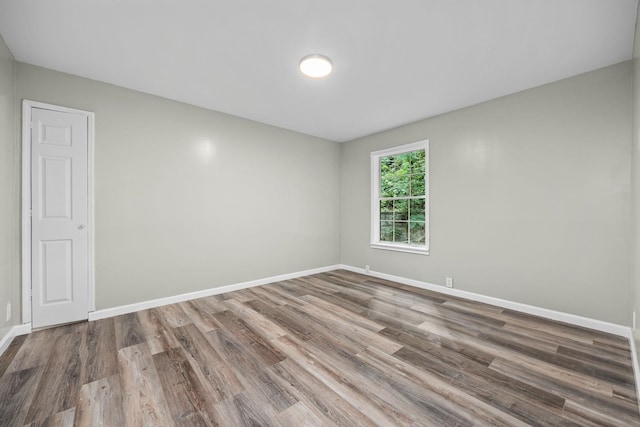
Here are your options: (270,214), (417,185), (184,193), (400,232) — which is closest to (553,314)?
(400,232)

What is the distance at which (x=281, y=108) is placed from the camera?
366 centimetres

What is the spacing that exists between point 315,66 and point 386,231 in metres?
3.08

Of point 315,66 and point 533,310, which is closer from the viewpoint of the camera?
point 315,66

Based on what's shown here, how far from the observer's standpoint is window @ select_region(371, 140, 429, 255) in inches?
163

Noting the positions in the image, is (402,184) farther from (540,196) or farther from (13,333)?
(13,333)

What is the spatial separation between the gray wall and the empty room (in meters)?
0.03

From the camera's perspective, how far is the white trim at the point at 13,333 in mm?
2197

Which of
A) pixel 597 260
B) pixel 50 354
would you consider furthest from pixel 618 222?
pixel 50 354

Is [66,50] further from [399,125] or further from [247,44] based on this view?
[399,125]

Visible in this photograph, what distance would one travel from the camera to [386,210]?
15.5 feet

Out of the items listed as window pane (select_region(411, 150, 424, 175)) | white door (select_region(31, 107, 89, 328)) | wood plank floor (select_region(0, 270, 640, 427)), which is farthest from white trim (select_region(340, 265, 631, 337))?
white door (select_region(31, 107, 89, 328))

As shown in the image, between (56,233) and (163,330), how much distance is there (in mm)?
1481

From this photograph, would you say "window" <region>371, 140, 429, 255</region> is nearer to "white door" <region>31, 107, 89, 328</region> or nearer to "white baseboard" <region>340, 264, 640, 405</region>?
"white baseboard" <region>340, 264, 640, 405</region>

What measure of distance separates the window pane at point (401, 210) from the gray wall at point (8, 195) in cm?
464
